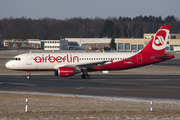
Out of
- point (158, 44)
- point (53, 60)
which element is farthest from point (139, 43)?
point (53, 60)

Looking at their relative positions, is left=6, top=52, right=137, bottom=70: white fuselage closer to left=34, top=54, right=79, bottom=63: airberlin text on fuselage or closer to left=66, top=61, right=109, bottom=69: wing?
left=34, top=54, right=79, bottom=63: airberlin text on fuselage

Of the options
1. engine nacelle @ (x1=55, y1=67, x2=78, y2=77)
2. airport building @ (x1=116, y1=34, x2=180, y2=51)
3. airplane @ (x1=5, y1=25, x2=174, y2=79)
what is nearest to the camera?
engine nacelle @ (x1=55, y1=67, x2=78, y2=77)

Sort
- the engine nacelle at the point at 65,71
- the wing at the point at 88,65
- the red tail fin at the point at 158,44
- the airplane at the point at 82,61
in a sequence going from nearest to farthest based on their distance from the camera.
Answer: the engine nacelle at the point at 65,71, the wing at the point at 88,65, the airplane at the point at 82,61, the red tail fin at the point at 158,44

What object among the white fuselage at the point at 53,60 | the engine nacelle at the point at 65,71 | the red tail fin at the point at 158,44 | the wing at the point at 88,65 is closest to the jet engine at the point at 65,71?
the engine nacelle at the point at 65,71

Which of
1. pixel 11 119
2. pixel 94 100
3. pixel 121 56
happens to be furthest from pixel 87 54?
pixel 11 119

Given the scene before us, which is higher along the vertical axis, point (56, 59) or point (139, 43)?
point (139, 43)

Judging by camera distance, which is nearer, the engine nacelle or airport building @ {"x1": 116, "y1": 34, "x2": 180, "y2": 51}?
the engine nacelle

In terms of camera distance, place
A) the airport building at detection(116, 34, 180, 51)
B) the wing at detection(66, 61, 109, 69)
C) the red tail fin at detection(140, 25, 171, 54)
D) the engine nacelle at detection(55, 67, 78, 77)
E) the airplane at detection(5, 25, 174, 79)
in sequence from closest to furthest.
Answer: the engine nacelle at detection(55, 67, 78, 77)
the wing at detection(66, 61, 109, 69)
the airplane at detection(5, 25, 174, 79)
the red tail fin at detection(140, 25, 171, 54)
the airport building at detection(116, 34, 180, 51)

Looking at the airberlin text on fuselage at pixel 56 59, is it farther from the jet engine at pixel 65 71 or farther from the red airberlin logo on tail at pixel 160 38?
the red airberlin logo on tail at pixel 160 38

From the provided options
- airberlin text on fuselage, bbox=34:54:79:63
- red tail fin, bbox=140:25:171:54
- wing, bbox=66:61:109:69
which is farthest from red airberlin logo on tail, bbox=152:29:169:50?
airberlin text on fuselage, bbox=34:54:79:63

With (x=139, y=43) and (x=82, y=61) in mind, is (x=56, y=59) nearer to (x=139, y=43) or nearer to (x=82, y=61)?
(x=82, y=61)

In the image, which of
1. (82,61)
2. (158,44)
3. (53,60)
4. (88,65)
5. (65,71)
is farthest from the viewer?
(158,44)

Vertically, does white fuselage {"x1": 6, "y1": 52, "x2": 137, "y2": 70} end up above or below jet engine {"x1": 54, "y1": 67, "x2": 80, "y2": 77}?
above

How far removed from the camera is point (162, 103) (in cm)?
2048
